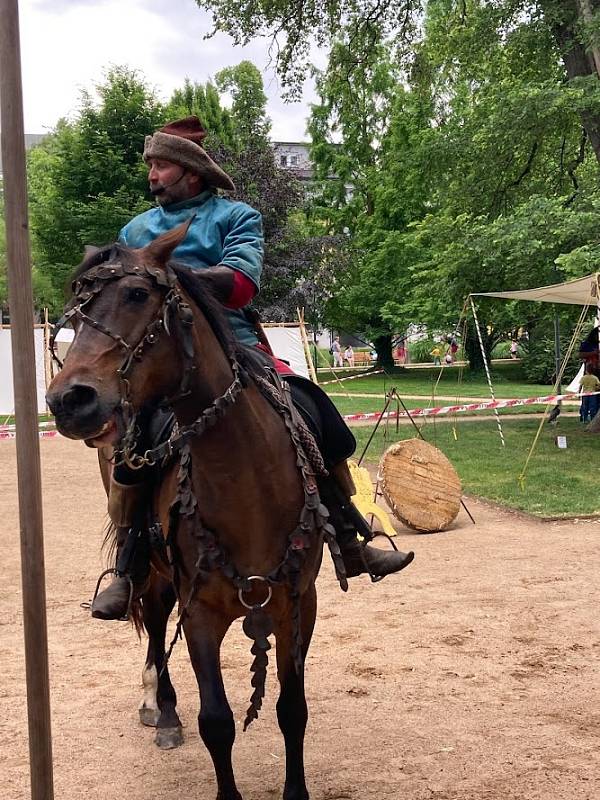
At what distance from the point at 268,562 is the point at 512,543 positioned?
19.3ft

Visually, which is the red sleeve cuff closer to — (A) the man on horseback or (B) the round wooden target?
(A) the man on horseback

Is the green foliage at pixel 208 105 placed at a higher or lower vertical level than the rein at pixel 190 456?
higher

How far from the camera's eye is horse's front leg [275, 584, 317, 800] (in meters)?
3.43

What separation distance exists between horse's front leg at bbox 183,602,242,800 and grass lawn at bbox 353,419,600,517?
7.28 metres

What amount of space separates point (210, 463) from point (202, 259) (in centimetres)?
101

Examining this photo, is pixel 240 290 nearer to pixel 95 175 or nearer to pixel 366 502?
pixel 366 502

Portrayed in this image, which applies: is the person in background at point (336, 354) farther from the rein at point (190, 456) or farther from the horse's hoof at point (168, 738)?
the rein at point (190, 456)

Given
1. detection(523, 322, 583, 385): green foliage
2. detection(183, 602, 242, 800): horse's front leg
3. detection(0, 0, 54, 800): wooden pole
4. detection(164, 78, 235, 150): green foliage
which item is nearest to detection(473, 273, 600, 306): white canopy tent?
detection(183, 602, 242, 800): horse's front leg

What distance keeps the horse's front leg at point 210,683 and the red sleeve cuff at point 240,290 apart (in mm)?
1183

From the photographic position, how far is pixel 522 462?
44.4ft

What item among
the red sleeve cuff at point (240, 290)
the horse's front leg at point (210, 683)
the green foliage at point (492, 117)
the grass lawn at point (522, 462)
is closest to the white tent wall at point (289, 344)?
the grass lawn at point (522, 462)

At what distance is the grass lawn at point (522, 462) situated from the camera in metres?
10.5

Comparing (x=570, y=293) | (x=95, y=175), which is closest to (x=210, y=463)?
(x=570, y=293)

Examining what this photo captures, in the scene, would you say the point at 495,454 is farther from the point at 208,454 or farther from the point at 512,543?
the point at 208,454
